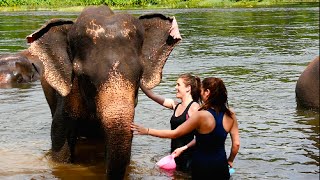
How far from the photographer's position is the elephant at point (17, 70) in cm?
1237

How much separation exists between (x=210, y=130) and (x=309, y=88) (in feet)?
13.4

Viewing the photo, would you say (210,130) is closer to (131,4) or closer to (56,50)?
(56,50)

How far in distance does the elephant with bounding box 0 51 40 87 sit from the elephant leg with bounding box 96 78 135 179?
7.61m

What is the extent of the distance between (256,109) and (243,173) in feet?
9.76

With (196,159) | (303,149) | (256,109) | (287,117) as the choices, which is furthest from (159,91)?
(196,159)

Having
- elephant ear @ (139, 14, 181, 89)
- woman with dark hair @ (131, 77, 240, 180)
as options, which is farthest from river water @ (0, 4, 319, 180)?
woman with dark hair @ (131, 77, 240, 180)

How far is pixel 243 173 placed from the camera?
20.5 feet

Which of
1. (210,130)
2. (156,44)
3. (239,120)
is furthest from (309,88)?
(210,130)

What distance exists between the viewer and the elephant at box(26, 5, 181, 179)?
4945 millimetres

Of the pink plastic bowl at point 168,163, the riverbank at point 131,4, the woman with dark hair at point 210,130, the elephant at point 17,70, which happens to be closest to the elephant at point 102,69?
the woman with dark hair at point 210,130

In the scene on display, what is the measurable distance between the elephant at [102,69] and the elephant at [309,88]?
2972 millimetres

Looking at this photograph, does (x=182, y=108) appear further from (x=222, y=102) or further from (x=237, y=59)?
(x=237, y=59)

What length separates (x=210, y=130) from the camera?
483 cm

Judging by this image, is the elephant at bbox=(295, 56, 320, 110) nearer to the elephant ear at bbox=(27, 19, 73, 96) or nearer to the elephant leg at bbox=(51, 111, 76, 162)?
the elephant leg at bbox=(51, 111, 76, 162)
